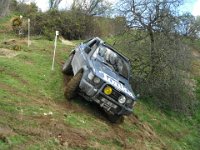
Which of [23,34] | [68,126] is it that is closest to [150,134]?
[68,126]

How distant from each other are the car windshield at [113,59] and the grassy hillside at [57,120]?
1.29m

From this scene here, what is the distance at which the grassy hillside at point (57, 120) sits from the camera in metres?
→ 8.48

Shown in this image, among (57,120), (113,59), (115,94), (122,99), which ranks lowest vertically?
(57,120)

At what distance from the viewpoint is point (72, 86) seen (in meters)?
11.2

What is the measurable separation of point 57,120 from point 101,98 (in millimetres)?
1679

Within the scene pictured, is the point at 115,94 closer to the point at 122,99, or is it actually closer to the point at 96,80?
the point at 122,99

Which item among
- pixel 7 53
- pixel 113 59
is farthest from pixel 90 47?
pixel 7 53

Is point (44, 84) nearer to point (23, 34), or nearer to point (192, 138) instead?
point (192, 138)

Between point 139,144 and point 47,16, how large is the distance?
1820 centimetres

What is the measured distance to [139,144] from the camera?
36.0 feet

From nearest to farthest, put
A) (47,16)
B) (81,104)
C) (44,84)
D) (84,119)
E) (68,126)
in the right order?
(68,126), (84,119), (81,104), (44,84), (47,16)

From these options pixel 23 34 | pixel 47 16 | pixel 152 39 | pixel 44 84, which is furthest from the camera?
pixel 47 16

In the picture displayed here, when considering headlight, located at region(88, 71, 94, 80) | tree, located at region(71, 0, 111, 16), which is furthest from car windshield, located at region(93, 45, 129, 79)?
tree, located at region(71, 0, 111, 16)

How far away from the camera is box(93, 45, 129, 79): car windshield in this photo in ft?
40.8
